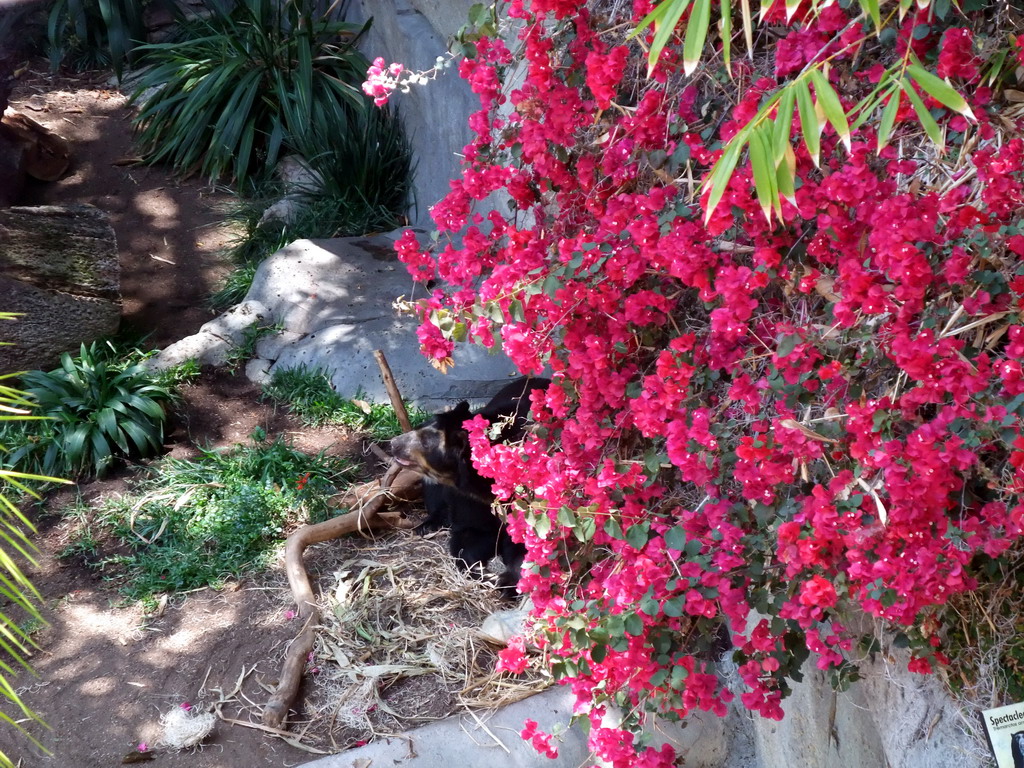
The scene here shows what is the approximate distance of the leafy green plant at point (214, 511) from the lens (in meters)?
4.02

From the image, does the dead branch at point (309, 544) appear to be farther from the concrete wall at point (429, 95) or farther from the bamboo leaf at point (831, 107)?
the bamboo leaf at point (831, 107)

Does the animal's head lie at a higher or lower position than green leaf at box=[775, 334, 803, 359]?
lower

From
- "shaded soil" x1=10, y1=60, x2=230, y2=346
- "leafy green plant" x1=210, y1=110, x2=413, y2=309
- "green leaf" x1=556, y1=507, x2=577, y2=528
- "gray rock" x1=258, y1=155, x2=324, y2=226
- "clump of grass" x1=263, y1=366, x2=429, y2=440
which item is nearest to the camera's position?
"green leaf" x1=556, y1=507, x2=577, y2=528

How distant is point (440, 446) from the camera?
3797 millimetres

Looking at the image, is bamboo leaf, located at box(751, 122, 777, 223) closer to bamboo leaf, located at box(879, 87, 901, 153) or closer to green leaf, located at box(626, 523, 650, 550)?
bamboo leaf, located at box(879, 87, 901, 153)

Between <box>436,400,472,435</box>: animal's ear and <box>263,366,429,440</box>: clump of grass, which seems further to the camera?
<box>263,366,429,440</box>: clump of grass

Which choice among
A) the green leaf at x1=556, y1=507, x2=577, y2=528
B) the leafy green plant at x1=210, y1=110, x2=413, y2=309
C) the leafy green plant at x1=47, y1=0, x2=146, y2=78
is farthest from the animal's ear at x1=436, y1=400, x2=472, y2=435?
the leafy green plant at x1=47, y1=0, x2=146, y2=78

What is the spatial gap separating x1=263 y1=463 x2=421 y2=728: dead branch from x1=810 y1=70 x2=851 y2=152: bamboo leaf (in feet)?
8.72

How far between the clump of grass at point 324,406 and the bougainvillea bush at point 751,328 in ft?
7.12

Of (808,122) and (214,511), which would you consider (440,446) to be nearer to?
(214,511)

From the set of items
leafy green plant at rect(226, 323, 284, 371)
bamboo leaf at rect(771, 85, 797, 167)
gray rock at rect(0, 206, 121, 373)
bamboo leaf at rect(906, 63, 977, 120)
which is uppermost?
bamboo leaf at rect(906, 63, 977, 120)

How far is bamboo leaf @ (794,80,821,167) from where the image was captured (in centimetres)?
139

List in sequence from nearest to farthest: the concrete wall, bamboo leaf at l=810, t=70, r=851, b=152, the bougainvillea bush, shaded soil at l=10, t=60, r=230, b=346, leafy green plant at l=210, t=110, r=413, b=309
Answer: bamboo leaf at l=810, t=70, r=851, b=152
the bougainvillea bush
the concrete wall
shaded soil at l=10, t=60, r=230, b=346
leafy green plant at l=210, t=110, r=413, b=309

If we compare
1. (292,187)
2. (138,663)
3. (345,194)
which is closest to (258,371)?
(345,194)
